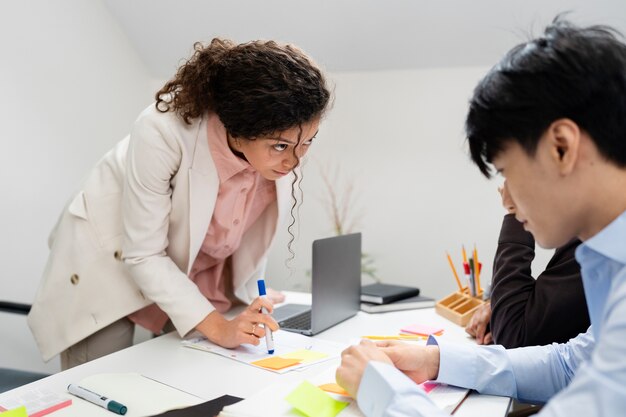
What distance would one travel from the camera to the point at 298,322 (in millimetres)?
1644

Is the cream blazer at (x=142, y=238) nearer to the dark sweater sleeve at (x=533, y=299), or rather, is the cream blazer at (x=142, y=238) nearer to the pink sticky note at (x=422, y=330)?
the pink sticky note at (x=422, y=330)

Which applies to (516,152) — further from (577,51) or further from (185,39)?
(185,39)

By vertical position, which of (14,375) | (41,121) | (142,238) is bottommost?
(14,375)

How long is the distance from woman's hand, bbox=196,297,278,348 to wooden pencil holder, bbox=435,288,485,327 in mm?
583

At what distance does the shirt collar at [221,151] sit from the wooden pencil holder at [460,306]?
0.73 m

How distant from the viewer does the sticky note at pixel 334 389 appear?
103 centimetres

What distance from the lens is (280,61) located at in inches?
52.0

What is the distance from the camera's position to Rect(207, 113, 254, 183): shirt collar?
146 cm

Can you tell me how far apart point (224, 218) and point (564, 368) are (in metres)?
0.88

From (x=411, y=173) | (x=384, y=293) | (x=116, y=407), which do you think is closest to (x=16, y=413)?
(x=116, y=407)

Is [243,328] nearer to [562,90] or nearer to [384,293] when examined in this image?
[384,293]

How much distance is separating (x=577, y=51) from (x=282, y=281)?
2.32 meters

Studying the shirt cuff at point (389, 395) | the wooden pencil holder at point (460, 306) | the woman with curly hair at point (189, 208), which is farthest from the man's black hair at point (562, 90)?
the wooden pencil holder at point (460, 306)

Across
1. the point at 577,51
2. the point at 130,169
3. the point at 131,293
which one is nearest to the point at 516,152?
the point at 577,51
